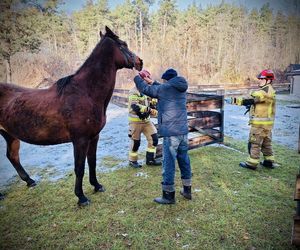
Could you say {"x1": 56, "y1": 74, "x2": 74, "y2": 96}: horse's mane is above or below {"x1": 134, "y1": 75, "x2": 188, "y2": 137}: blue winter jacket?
above

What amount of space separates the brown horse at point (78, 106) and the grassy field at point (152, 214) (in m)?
0.60

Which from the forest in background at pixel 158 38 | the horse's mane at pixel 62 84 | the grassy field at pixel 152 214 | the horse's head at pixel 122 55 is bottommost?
the grassy field at pixel 152 214

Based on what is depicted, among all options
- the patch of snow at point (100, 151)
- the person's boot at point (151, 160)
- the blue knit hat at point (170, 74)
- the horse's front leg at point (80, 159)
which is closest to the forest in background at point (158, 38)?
the patch of snow at point (100, 151)

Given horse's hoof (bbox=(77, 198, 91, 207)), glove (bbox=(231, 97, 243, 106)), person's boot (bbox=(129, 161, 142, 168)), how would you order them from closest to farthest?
1. horse's hoof (bbox=(77, 198, 91, 207))
2. glove (bbox=(231, 97, 243, 106))
3. person's boot (bbox=(129, 161, 142, 168))

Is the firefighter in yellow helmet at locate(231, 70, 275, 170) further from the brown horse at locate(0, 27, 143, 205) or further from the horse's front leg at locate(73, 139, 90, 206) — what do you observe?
the horse's front leg at locate(73, 139, 90, 206)

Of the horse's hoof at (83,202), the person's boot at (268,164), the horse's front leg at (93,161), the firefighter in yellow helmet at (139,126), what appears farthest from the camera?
the person's boot at (268,164)

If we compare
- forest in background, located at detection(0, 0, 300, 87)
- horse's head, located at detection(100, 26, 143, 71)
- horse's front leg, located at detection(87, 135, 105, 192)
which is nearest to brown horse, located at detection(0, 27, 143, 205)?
horse's head, located at detection(100, 26, 143, 71)

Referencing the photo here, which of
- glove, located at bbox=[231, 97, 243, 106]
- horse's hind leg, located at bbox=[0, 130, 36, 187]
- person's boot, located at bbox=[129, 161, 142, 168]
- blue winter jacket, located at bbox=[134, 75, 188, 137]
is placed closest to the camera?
blue winter jacket, located at bbox=[134, 75, 188, 137]

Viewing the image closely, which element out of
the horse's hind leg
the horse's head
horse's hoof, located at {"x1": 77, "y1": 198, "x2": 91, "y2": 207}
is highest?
the horse's head

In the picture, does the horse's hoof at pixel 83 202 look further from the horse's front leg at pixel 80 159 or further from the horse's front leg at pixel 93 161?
the horse's front leg at pixel 93 161

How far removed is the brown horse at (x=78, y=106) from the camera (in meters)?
3.76

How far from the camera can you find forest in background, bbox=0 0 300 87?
2530cm

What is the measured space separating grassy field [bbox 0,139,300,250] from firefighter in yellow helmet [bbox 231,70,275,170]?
20.6 inches

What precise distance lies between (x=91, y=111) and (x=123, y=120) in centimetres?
821
